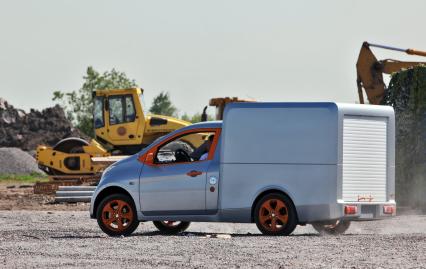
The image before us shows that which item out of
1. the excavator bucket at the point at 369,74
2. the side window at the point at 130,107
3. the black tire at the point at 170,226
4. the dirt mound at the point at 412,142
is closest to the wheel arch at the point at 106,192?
the black tire at the point at 170,226

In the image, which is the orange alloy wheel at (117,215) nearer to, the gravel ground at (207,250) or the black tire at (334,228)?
the gravel ground at (207,250)

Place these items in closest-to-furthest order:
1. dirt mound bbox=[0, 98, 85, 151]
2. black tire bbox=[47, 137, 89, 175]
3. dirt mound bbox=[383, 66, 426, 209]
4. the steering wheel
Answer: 1. the steering wheel
2. dirt mound bbox=[383, 66, 426, 209]
3. black tire bbox=[47, 137, 89, 175]
4. dirt mound bbox=[0, 98, 85, 151]

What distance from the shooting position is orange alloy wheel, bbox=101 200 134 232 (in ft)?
62.3

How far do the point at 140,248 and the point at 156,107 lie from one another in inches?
5095

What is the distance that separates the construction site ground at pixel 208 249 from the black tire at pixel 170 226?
15cm

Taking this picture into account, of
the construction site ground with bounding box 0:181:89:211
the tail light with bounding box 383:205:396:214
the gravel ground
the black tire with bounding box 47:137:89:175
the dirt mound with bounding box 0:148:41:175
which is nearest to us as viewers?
the gravel ground

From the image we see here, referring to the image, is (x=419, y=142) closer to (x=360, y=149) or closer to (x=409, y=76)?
(x=409, y=76)

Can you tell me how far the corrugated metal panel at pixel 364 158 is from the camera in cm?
1819

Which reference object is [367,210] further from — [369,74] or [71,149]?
[71,149]

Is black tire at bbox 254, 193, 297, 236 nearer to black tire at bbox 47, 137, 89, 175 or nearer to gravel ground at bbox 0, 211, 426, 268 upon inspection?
gravel ground at bbox 0, 211, 426, 268

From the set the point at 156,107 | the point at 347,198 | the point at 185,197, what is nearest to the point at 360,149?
the point at 347,198

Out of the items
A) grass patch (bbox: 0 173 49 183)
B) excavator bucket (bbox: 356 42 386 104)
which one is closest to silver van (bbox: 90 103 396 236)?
excavator bucket (bbox: 356 42 386 104)

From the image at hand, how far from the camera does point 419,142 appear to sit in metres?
27.3

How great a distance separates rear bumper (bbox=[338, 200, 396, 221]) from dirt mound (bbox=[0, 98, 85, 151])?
2125 inches
